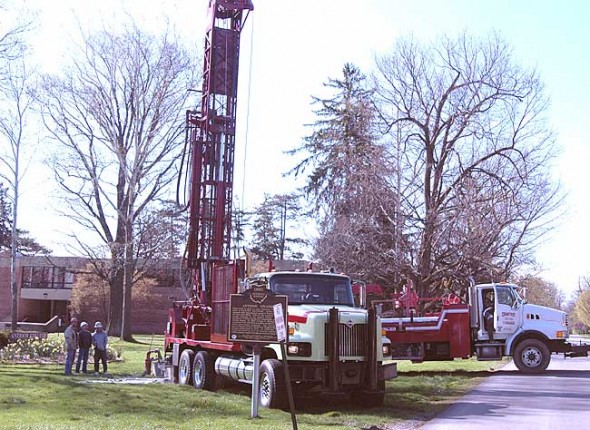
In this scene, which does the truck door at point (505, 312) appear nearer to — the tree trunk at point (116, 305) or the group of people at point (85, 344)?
the group of people at point (85, 344)

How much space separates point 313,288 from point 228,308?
5.94ft

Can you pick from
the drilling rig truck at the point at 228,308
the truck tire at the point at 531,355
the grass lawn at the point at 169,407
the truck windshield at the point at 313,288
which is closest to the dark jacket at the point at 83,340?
the grass lawn at the point at 169,407

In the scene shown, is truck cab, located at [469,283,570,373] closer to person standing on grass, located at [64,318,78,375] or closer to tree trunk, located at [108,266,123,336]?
person standing on grass, located at [64,318,78,375]

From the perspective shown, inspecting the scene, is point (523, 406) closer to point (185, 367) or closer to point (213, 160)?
point (185, 367)

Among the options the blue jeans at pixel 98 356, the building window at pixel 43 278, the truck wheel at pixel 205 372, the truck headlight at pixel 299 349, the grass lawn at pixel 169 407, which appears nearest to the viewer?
the grass lawn at pixel 169 407

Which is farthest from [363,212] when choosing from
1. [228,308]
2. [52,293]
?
[52,293]

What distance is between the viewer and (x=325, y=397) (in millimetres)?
15531

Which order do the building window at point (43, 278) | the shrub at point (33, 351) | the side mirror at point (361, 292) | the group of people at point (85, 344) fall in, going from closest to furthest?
the side mirror at point (361, 292) < the group of people at point (85, 344) < the shrub at point (33, 351) < the building window at point (43, 278)

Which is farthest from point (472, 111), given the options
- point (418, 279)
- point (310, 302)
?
point (310, 302)

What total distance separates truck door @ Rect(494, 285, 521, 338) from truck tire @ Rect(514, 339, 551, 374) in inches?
23.9

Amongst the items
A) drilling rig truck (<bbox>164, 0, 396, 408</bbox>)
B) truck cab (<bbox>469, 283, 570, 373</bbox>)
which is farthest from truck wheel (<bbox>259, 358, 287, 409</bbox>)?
truck cab (<bbox>469, 283, 570, 373</bbox>)

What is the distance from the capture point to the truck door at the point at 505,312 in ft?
77.0

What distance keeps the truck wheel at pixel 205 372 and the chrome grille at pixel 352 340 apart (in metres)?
4.18

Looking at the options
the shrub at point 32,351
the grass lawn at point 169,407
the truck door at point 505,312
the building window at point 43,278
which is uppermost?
the building window at point 43,278
